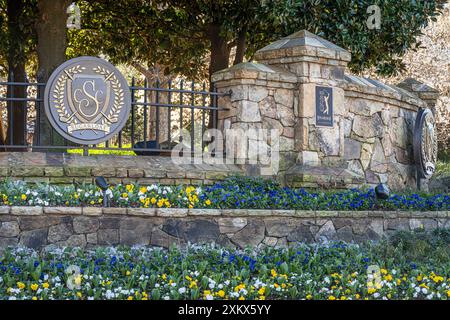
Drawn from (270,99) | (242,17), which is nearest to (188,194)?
(270,99)

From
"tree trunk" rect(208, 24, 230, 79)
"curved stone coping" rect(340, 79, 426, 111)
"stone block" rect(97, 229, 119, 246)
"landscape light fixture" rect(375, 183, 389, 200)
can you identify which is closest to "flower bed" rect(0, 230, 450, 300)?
"stone block" rect(97, 229, 119, 246)

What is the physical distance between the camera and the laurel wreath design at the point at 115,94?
9227 mm

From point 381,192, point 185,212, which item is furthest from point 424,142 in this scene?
point 185,212

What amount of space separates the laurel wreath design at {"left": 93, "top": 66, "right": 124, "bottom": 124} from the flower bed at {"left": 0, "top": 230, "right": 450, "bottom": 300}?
2.16 m

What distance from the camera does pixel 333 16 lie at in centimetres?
1246

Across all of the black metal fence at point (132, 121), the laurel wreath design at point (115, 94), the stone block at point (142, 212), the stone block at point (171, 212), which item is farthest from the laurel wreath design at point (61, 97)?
the stone block at point (171, 212)

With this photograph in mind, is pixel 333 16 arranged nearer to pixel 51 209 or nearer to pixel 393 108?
pixel 393 108

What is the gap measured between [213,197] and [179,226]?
26.5 inches

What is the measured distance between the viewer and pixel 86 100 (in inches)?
359

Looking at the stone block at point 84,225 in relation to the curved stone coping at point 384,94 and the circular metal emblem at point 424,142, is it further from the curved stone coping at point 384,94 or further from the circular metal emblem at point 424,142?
the circular metal emblem at point 424,142

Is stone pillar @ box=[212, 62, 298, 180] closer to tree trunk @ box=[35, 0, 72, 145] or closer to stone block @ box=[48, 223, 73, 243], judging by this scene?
stone block @ box=[48, 223, 73, 243]

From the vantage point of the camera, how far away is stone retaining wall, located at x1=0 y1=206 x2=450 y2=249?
765 centimetres

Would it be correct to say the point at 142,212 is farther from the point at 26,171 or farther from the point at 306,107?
the point at 306,107

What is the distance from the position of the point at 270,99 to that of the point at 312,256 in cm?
298
